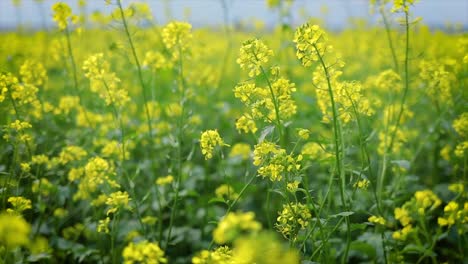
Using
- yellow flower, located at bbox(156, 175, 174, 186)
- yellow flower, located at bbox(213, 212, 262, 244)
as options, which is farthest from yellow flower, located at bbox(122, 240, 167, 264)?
yellow flower, located at bbox(156, 175, 174, 186)

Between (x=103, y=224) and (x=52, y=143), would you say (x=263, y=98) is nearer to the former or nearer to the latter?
(x=103, y=224)

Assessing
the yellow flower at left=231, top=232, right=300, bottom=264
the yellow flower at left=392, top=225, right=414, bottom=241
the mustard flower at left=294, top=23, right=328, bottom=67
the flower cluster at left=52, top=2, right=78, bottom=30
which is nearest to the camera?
the yellow flower at left=231, top=232, right=300, bottom=264

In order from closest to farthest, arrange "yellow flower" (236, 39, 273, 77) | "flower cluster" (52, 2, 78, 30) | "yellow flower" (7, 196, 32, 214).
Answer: "yellow flower" (236, 39, 273, 77)
"yellow flower" (7, 196, 32, 214)
"flower cluster" (52, 2, 78, 30)

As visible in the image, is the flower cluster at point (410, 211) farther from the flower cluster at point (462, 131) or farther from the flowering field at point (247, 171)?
the flower cluster at point (462, 131)

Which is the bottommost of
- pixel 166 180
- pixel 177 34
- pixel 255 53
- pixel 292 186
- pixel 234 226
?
Result: pixel 166 180

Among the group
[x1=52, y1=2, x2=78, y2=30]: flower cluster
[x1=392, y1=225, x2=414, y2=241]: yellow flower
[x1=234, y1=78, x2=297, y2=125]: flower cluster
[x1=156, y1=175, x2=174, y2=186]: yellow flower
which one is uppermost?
[x1=52, y1=2, x2=78, y2=30]: flower cluster

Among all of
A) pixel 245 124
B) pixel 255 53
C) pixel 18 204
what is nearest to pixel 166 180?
pixel 245 124

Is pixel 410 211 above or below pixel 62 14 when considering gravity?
below

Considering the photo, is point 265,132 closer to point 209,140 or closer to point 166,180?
point 209,140

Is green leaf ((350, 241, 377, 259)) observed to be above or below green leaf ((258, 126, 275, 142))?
below

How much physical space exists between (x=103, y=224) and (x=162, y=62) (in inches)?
64.9

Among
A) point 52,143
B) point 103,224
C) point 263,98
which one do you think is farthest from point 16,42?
point 263,98

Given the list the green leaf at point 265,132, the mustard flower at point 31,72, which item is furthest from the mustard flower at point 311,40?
the mustard flower at point 31,72

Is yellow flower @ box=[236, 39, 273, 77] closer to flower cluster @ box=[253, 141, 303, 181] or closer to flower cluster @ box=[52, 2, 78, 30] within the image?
flower cluster @ box=[253, 141, 303, 181]
